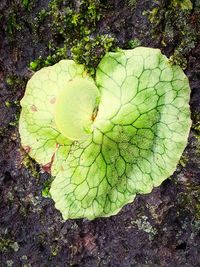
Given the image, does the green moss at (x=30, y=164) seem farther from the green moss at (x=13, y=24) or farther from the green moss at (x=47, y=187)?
the green moss at (x=13, y=24)

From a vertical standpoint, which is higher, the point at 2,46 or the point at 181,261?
the point at 2,46

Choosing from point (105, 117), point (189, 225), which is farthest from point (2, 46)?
point (189, 225)

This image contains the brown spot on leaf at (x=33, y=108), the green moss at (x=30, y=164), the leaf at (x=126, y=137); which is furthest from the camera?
the green moss at (x=30, y=164)

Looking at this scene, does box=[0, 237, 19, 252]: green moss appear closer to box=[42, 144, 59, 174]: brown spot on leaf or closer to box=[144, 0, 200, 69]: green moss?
box=[42, 144, 59, 174]: brown spot on leaf

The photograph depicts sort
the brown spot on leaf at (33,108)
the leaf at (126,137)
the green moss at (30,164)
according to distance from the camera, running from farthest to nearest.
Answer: the green moss at (30,164) < the brown spot on leaf at (33,108) < the leaf at (126,137)

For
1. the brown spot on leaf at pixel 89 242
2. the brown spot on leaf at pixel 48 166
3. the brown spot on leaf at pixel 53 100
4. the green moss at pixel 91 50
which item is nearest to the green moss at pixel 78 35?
the green moss at pixel 91 50

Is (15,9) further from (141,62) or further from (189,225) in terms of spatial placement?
(189,225)

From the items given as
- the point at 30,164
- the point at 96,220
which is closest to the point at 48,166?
the point at 30,164
